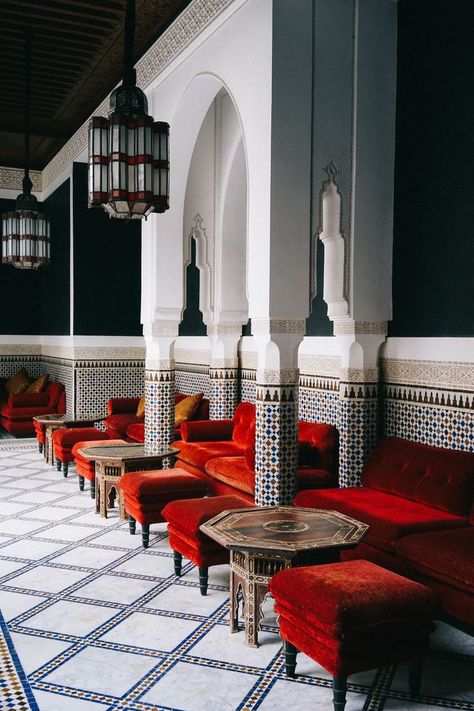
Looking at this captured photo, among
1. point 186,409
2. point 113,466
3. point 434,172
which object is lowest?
point 113,466

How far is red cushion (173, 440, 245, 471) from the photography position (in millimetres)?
5250

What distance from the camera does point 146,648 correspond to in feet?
9.18

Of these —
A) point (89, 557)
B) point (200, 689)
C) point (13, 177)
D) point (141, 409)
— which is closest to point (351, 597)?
point (200, 689)

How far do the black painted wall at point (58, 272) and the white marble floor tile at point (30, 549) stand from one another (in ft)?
13.7

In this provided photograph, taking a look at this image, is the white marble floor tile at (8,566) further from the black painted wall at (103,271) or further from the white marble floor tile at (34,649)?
the black painted wall at (103,271)

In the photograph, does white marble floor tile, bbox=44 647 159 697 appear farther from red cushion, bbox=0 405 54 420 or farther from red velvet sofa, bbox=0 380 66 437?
red cushion, bbox=0 405 54 420

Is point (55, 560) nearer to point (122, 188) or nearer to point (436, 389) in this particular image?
point (122, 188)

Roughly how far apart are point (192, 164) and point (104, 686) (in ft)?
15.9

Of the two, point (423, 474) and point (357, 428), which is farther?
point (357, 428)

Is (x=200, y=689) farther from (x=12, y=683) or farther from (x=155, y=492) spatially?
(x=155, y=492)

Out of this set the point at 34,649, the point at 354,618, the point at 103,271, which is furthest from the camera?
the point at 103,271

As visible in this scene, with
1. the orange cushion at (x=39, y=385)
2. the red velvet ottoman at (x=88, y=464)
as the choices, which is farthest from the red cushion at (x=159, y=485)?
the orange cushion at (x=39, y=385)

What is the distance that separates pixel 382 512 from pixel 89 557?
1672 mm

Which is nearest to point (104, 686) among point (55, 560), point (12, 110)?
point (55, 560)
